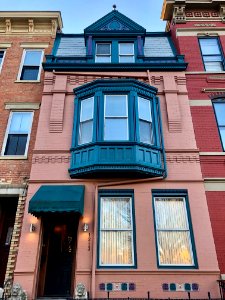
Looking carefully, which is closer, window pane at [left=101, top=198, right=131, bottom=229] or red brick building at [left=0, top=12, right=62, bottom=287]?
window pane at [left=101, top=198, right=131, bottom=229]

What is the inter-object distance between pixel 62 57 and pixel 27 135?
12.3 ft

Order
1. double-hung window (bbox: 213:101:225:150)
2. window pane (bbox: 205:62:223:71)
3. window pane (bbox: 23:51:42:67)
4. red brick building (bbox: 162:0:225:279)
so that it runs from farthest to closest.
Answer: window pane (bbox: 23:51:42:67) → window pane (bbox: 205:62:223:71) → double-hung window (bbox: 213:101:225:150) → red brick building (bbox: 162:0:225:279)

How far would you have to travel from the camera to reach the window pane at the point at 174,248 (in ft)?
25.4

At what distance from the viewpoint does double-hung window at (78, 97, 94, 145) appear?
952 centimetres

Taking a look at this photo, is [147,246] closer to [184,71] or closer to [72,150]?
[72,150]

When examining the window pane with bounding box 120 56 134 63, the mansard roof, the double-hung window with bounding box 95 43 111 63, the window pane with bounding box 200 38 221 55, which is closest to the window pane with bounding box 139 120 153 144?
the window pane with bounding box 120 56 134 63

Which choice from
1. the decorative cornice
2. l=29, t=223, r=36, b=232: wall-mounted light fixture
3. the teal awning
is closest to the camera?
the teal awning

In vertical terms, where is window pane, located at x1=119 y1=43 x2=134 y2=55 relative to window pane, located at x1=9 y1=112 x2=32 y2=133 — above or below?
above

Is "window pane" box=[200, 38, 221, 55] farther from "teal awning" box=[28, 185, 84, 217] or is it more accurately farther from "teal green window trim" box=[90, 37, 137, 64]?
"teal awning" box=[28, 185, 84, 217]

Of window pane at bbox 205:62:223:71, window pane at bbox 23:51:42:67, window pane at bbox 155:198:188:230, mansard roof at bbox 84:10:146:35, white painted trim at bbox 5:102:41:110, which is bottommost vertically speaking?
window pane at bbox 155:198:188:230

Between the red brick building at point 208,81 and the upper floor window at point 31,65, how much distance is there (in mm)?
6562

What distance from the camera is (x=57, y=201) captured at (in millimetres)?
7719

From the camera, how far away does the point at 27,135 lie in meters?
10.5

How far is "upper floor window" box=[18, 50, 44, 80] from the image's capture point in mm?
12289
